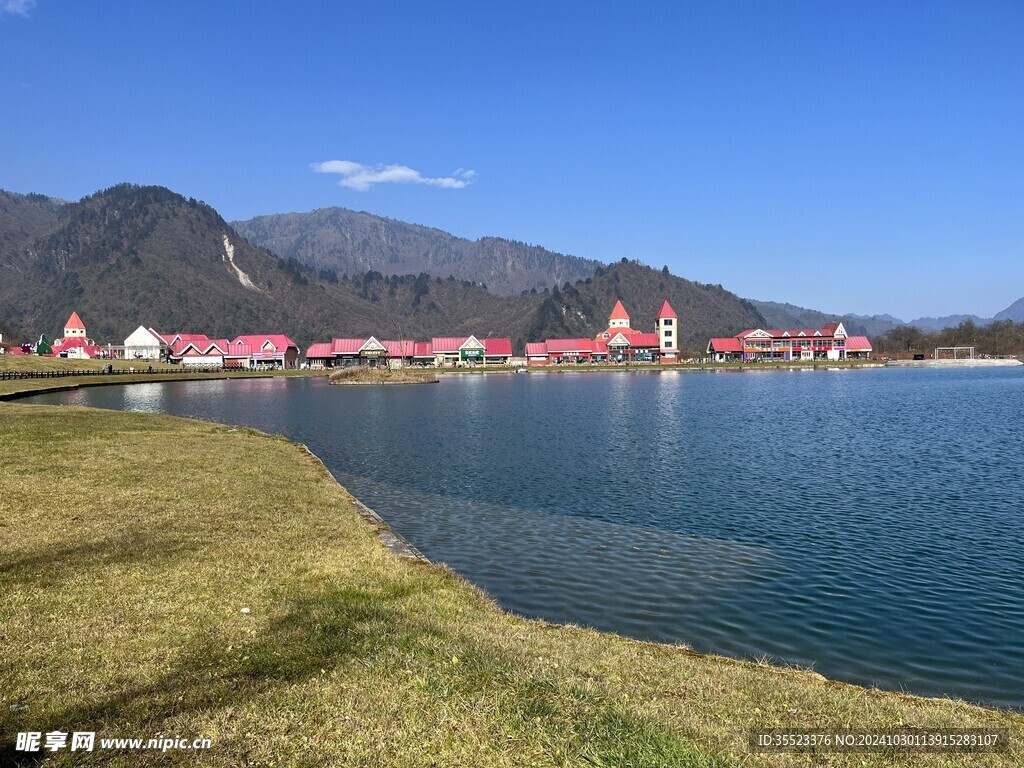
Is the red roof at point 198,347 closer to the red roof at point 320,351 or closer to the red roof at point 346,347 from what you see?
the red roof at point 320,351

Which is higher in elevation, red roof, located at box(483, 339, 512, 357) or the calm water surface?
red roof, located at box(483, 339, 512, 357)

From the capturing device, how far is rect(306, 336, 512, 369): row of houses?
182m

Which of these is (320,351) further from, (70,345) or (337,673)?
(337,673)

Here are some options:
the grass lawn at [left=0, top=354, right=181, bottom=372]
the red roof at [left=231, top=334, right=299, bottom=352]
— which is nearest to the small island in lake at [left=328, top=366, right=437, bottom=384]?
the grass lawn at [left=0, top=354, right=181, bottom=372]

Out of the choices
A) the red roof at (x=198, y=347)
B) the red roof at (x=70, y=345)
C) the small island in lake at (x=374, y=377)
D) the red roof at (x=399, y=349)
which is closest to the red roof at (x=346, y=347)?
the red roof at (x=399, y=349)

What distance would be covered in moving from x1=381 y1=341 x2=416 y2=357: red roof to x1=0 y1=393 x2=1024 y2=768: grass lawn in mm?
172580

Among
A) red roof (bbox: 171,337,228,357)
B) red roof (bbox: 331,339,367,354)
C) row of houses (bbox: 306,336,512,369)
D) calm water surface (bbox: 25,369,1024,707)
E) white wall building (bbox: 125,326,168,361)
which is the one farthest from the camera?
white wall building (bbox: 125,326,168,361)

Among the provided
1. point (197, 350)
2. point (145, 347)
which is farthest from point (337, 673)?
point (145, 347)

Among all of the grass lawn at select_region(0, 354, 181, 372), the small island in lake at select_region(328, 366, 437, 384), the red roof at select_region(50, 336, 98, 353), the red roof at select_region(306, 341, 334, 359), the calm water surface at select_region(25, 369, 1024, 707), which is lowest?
the calm water surface at select_region(25, 369, 1024, 707)

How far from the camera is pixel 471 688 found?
7.61 metres

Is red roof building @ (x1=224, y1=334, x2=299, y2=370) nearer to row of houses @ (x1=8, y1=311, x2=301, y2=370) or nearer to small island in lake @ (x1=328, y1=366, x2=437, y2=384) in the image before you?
row of houses @ (x1=8, y1=311, x2=301, y2=370)

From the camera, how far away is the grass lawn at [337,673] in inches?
258

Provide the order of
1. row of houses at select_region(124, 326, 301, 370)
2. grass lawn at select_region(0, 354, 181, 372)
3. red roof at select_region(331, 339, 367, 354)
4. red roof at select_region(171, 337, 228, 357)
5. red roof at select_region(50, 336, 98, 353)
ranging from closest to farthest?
grass lawn at select_region(0, 354, 181, 372)
red roof at select_region(50, 336, 98, 353)
row of houses at select_region(124, 326, 301, 370)
red roof at select_region(171, 337, 228, 357)
red roof at select_region(331, 339, 367, 354)

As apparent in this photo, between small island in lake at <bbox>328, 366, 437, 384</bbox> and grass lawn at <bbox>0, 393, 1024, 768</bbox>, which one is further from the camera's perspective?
small island in lake at <bbox>328, 366, 437, 384</bbox>
